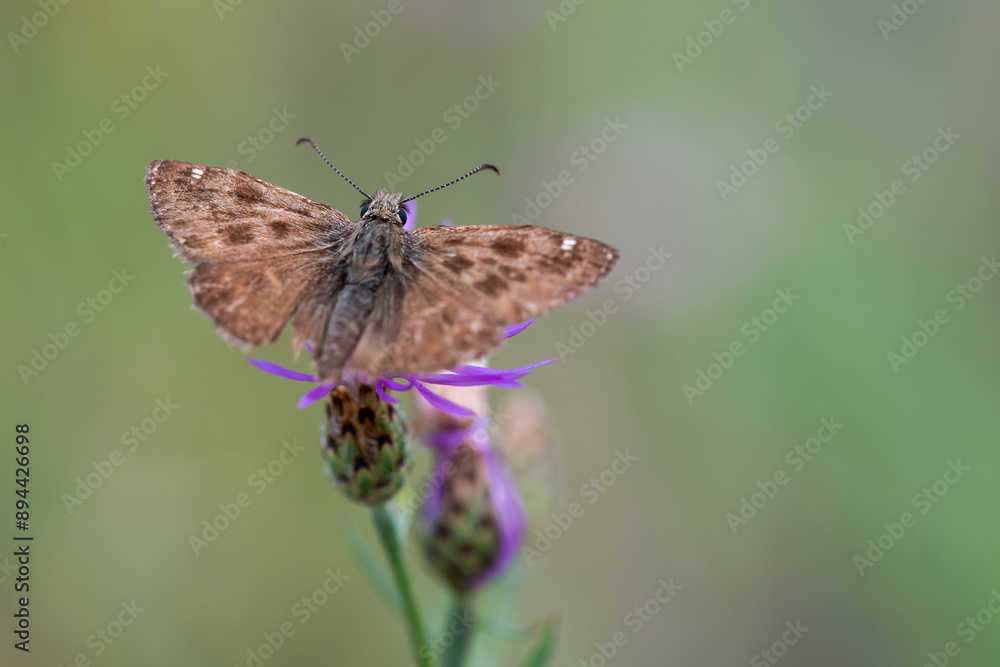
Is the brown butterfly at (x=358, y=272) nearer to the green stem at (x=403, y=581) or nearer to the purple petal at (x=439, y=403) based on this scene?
the purple petal at (x=439, y=403)

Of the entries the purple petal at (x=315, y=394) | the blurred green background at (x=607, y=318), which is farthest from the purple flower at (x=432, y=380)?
the blurred green background at (x=607, y=318)

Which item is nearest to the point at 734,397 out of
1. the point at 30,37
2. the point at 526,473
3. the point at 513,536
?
the point at 526,473

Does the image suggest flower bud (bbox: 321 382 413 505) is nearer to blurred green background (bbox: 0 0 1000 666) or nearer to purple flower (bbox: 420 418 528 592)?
purple flower (bbox: 420 418 528 592)

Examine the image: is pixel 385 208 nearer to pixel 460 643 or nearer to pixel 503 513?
pixel 503 513

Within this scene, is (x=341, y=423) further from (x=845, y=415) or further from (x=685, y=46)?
(x=685, y=46)

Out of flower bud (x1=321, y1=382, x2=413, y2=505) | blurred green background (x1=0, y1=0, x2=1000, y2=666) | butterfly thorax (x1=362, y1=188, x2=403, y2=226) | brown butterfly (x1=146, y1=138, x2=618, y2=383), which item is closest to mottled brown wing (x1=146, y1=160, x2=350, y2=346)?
brown butterfly (x1=146, y1=138, x2=618, y2=383)

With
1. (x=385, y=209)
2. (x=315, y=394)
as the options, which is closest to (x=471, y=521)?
(x=315, y=394)
